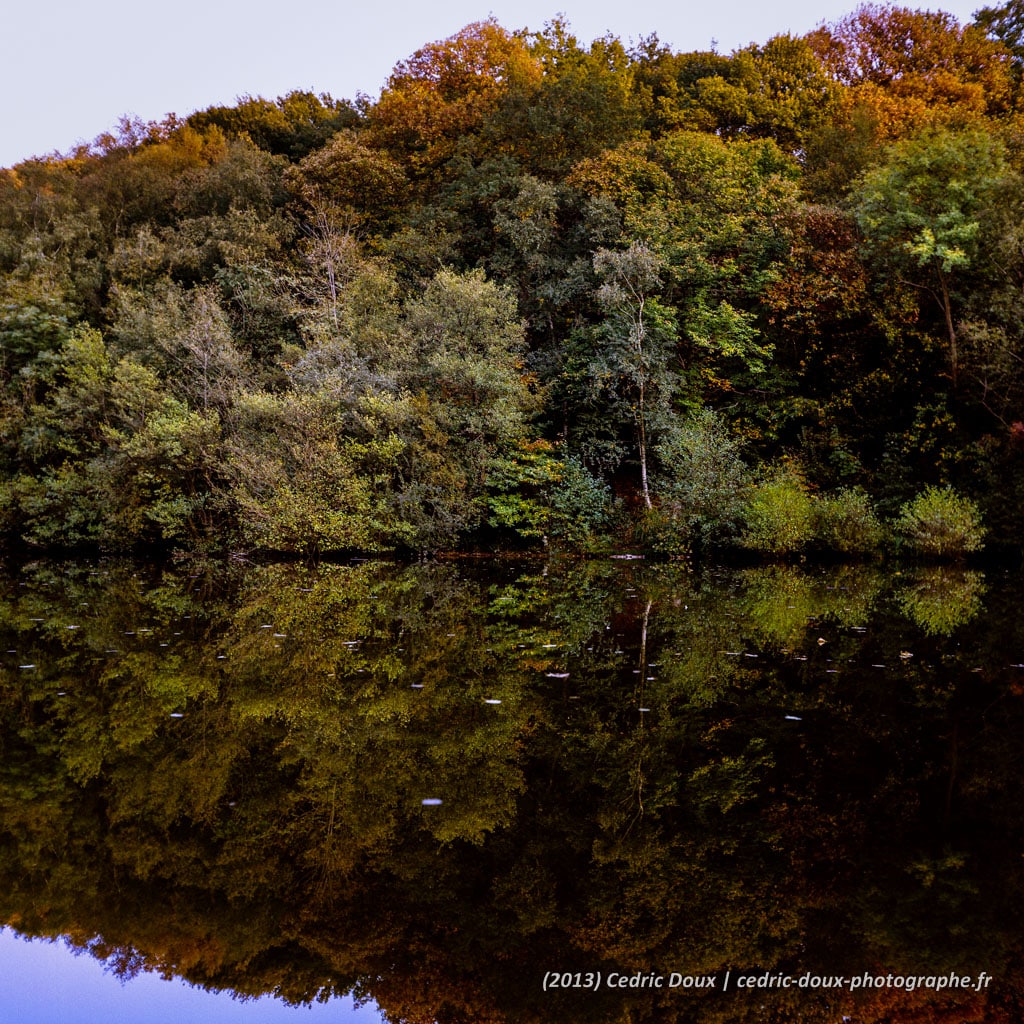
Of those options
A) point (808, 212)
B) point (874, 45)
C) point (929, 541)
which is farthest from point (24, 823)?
point (874, 45)

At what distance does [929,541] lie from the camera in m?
18.6

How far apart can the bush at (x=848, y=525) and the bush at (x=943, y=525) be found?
2.34 feet

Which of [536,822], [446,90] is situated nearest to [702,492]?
→ [536,822]

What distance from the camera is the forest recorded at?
19.5 meters

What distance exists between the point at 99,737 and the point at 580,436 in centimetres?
1989

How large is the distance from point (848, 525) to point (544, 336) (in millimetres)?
12328

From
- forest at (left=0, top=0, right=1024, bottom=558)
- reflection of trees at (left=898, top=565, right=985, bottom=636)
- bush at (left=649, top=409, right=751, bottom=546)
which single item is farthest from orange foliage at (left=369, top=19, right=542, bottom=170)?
reflection of trees at (left=898, top=565, right=985, bottom=636)

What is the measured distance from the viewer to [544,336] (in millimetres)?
26750

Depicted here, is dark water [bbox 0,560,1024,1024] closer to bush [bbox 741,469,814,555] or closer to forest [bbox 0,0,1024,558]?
bush [bbox 741,469,814,555]

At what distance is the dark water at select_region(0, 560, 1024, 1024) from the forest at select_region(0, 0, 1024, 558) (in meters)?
11.6

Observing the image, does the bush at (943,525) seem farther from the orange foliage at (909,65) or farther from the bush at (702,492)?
the orange foliage at (909,65)

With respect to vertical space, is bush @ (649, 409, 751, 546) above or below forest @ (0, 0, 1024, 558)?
below

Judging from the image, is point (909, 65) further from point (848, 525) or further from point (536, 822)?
point (536, 822)

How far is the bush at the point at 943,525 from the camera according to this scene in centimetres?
1798
